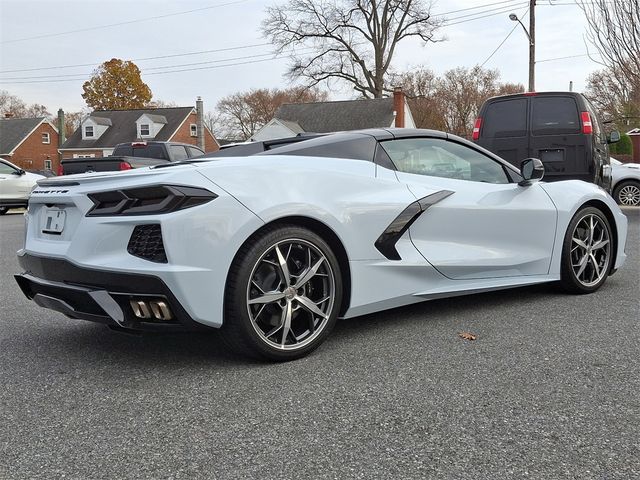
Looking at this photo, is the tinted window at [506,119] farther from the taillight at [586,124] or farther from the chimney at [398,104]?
the chimney at [398,104]

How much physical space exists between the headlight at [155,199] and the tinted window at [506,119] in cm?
685

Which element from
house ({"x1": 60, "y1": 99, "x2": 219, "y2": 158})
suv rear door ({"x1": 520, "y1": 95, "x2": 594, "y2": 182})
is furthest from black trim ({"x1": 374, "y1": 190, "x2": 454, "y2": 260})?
house ({"x1": 60, "y1": 99, "x2": 219, "y2": 158})

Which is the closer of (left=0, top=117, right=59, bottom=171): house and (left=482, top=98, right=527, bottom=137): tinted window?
(left=482, top=98, right=527, bottom=137): tinted window

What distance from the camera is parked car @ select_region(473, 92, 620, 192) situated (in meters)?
8.27

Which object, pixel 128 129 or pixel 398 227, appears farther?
pixel 128 129

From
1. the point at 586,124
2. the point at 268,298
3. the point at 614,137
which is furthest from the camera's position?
the point at 614,137

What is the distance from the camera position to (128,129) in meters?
51.7

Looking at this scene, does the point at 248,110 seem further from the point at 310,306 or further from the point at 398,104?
the point at 310,306

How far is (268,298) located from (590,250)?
2897 millimetres

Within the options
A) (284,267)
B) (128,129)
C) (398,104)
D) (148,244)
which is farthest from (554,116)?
(128,129)

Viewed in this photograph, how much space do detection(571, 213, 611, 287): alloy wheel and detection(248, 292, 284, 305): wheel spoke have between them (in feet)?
8.48

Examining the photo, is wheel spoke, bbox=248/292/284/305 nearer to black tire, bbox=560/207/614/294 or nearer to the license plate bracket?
the license plate bracket

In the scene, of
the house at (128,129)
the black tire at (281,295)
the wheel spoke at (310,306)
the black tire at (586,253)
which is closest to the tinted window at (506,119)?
the black tire at (586,253)

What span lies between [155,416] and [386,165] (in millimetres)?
2057
